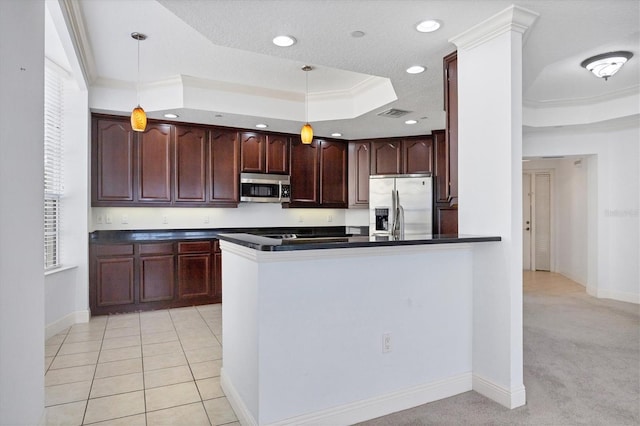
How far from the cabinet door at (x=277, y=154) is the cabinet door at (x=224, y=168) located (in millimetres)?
456

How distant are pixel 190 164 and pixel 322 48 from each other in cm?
291

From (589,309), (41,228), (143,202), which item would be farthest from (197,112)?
(589,309)

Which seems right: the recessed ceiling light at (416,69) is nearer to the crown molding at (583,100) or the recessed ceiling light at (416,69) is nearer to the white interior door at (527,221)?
the crown molding at (583,100)

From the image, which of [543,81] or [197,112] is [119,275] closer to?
[197,112]

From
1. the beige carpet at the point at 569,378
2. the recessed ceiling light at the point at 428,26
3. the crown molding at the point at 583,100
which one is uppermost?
the crown molding at the point at 583,100

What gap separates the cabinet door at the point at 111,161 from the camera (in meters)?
4.62

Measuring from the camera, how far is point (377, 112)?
15.0ft

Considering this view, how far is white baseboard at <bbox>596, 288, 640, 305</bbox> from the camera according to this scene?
5232 mm

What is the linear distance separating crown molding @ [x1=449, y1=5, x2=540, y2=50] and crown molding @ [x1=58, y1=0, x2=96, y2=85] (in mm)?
2702

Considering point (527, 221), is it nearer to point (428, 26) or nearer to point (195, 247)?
point (195, 247)

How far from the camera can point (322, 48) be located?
9.35 ft

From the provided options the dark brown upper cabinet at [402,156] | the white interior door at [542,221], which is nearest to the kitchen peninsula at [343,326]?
the dark brown upper cabinet at [402,156]

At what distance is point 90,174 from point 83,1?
2240mm

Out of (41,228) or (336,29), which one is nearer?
(41,228)
